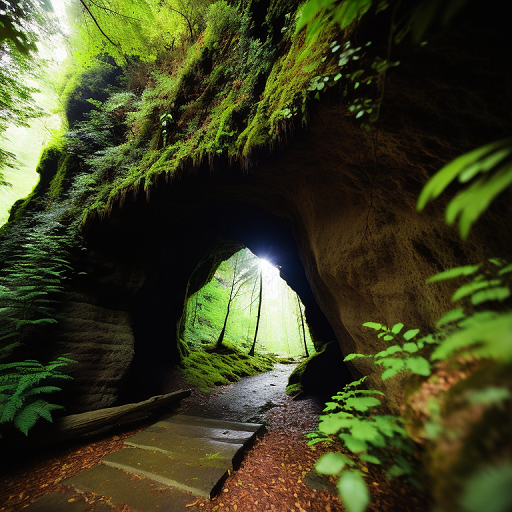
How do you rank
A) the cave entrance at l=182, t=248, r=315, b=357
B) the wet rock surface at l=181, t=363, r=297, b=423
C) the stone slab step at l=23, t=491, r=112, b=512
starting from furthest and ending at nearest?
the cave entrance at l=182, t=248, r=315, b=357
the wet rock surface at l=181, t=363, r=297, b=423
the stone slab step at l=23, t=491, r=112, b=512

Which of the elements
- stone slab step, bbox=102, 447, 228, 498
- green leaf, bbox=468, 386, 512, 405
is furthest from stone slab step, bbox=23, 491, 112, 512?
green leaf, bbox=468, 386, 512, 405

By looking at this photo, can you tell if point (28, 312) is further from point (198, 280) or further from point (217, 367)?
point (217, 367)

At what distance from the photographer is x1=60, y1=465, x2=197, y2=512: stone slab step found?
2461mm

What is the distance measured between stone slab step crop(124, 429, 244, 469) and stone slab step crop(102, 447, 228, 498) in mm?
90

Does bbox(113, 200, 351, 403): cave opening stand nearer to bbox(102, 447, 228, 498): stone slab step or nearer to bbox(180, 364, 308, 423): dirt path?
bbox(180, 364, 308, 423): dirt path

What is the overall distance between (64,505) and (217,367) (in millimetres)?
7981

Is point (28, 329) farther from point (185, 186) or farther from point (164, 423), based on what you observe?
point (185, 186)

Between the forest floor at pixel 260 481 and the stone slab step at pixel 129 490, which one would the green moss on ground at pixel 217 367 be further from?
the stone slab step at pixel 129 490

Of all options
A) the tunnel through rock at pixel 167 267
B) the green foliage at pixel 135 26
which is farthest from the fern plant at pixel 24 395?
the green foliage at pixel 135 26

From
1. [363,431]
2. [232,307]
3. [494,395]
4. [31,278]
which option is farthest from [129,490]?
[232,307]

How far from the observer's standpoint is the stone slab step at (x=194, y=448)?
3.18 metres

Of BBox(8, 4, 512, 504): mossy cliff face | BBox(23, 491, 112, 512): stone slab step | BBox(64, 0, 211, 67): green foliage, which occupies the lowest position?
BBox(23, 491, 112, 512): stone slab step

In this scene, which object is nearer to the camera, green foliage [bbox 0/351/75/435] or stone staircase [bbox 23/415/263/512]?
stone staircase [bbox 23/415/263/512]

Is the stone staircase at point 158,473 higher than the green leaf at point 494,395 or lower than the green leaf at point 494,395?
lower
